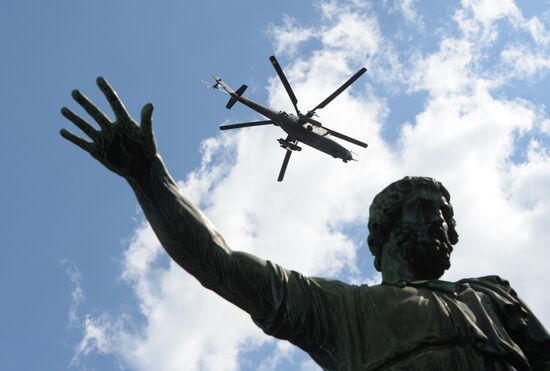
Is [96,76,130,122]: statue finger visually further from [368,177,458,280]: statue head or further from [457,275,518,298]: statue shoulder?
[457,275,518,298]: statue shoulder

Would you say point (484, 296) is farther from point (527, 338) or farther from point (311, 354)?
point (311, 354)

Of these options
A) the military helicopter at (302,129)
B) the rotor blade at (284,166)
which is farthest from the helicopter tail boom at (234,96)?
the rotor blade at (284,166)

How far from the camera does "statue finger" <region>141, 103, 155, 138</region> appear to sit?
4082mm

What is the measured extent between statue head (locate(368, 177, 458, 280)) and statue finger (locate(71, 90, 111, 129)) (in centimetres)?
167

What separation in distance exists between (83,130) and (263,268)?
1.09 m

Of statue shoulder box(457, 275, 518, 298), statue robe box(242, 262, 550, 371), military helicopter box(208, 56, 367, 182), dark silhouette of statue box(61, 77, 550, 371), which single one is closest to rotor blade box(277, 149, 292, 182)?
military helicopter box(208, 56, 367, 182)

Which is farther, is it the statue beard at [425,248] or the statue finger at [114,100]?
the statue beard at [425,248]

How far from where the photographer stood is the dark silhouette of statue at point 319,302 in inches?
155

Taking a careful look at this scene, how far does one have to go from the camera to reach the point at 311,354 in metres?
4.26

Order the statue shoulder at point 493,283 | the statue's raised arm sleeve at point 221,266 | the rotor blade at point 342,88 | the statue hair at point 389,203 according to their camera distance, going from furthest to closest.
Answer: the rotor blade at point 342,88, the statue hair at point 389,203, the statue shoulder at point 493,283, the statue's raised arm sleeve at point 221,266

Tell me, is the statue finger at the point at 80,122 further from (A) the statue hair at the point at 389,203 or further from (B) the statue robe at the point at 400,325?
(A) the statue hair at the point at 389,203

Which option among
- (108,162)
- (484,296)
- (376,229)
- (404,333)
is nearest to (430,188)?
(376,229)

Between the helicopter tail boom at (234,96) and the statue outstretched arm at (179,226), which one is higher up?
the helicopter tail boom at (234,96)

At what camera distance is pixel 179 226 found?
4.04 m
